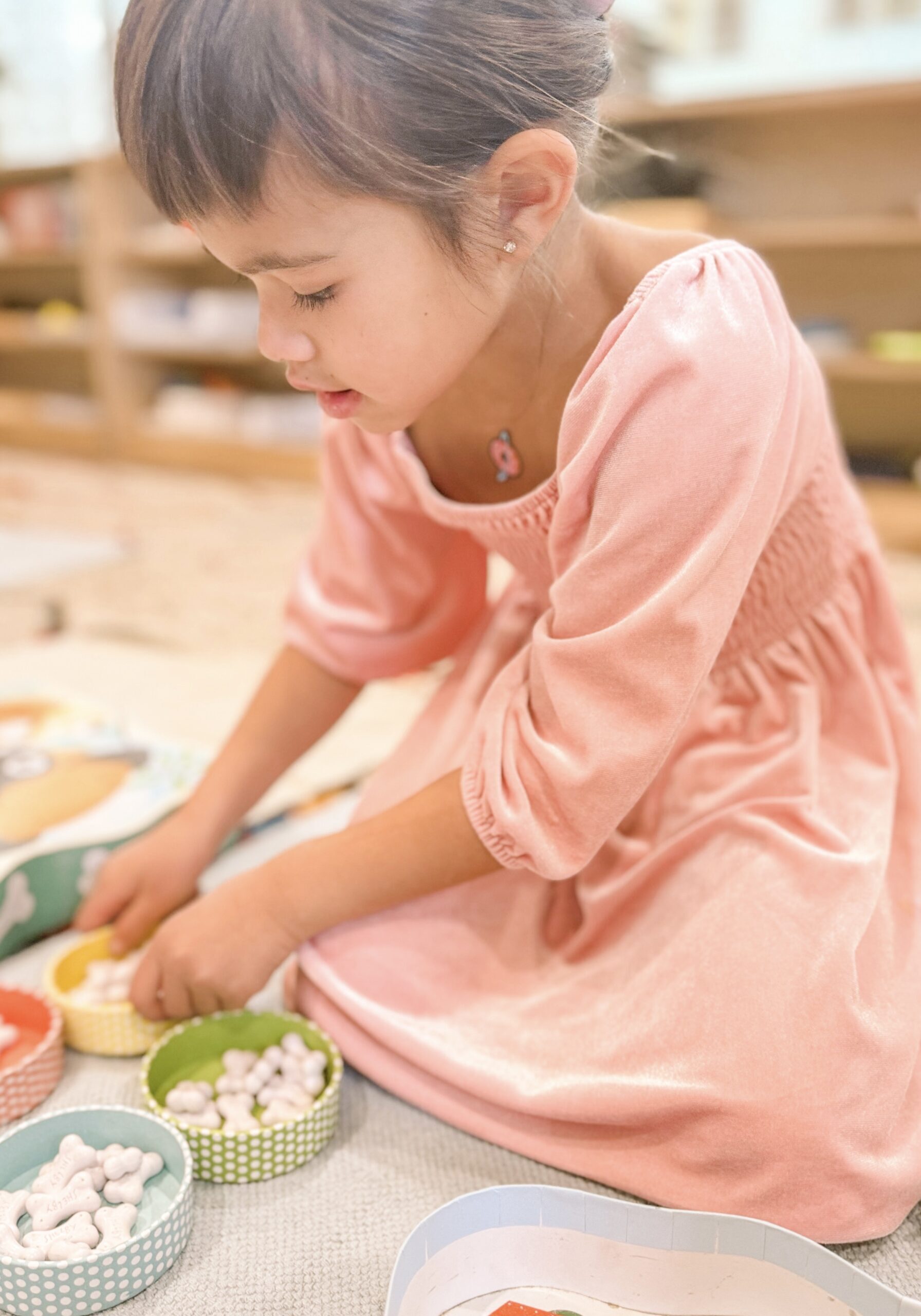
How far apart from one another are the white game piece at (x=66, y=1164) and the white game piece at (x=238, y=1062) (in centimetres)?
9

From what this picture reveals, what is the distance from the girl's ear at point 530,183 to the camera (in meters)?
0.57

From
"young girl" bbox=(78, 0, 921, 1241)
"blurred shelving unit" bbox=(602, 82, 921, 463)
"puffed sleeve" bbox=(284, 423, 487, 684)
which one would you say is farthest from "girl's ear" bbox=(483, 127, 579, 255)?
"blurred shelving unit" bbox=(602, 82, 921, 463)

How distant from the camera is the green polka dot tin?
2.10 feet

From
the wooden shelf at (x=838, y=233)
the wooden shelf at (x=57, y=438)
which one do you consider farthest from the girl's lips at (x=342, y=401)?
the wooden shelf at (x=57, y=438)

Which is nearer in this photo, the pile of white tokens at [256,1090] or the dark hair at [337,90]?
the dark hair at [337,90]

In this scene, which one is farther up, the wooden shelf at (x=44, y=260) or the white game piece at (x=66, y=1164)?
the wooden shelf at (x=44, y=260)

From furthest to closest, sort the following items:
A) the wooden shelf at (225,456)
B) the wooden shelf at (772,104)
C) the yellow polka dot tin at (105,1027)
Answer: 1. the wooden shelf at (225,456)
2. the wooden shelf at (772,104)
3. the yellow polka dot tin at (105,1027)

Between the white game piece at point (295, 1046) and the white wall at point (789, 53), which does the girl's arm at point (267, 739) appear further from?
the white wall at point (789, 53)

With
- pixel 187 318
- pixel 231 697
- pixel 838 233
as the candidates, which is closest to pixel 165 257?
pixel 187 318

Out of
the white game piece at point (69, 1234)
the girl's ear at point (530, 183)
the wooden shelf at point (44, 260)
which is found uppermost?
the girl's ear at point (530, 183)

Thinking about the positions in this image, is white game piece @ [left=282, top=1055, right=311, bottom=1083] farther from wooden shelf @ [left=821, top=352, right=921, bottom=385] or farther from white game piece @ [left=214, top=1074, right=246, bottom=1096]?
wooden shelf @ [left=821, top=352, right=921, bottom=385]

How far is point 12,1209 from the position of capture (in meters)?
0.59

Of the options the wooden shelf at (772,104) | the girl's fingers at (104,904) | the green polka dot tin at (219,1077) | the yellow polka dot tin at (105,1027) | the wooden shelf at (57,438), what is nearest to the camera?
the green polka dot tin at (219,1077)

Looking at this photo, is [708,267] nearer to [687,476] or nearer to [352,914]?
[687,476]
